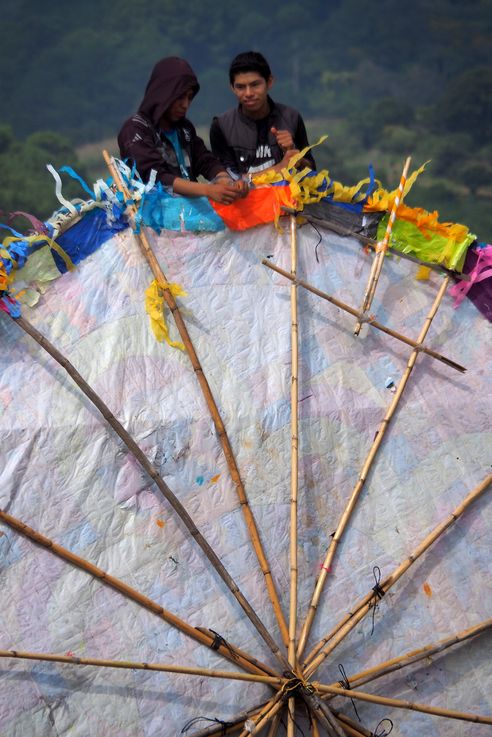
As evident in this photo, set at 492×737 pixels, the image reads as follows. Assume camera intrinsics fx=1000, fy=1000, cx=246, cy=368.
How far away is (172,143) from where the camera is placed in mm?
4352

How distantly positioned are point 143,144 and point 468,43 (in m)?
36.0

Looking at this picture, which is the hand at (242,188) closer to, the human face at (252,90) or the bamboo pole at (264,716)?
the human face at (252,90)

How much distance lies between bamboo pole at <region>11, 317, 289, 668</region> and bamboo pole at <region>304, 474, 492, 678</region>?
0.41 feet

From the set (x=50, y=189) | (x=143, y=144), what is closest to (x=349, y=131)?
(x=50, y=189)

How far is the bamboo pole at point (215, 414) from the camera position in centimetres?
345

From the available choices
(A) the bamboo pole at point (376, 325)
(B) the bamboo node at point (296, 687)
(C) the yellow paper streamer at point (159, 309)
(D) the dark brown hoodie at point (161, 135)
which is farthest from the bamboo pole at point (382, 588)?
(D) the dark brown hoodie at point (161, 135)

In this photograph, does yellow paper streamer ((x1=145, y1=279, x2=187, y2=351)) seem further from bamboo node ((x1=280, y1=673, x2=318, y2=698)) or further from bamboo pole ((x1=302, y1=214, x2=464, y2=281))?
bamboo node ((x1=280, y1=673, x2=318, y2=698))

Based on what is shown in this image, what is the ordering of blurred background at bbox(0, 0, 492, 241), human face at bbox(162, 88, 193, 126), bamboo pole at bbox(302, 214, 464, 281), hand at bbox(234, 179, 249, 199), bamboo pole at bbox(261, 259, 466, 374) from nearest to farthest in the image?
bamboo pole at bbox(261, 259, 466, 374), hand at bbox(234, 179, 249, 199), bamboo pole at bbox(302, 214, 464, 281), human face at bbox(162, 88, 193, 126), blurred background at bbox(0, 0, 492, 241)

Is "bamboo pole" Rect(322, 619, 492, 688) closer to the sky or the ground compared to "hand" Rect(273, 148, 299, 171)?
closer to the ground

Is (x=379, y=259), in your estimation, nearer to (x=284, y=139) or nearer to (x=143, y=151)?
(x=284, y=139)

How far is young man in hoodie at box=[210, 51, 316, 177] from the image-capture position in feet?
14.9

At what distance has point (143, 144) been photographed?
4.14 meters

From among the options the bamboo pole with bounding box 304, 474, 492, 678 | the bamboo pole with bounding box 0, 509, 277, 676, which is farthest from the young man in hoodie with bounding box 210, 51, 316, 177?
the bamboo pole with bounding box 0, 509, 277, 676

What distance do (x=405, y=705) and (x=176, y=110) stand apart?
8.37 feet
